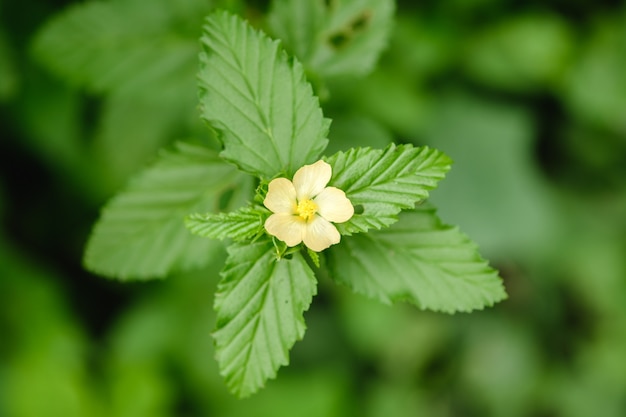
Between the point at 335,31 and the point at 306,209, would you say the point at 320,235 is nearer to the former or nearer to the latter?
the point at 306,209

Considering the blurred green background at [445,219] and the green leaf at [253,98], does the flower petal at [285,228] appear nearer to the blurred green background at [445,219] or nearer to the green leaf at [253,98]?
the green leaf at [253,98]

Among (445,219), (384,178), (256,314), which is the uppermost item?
(445,219)

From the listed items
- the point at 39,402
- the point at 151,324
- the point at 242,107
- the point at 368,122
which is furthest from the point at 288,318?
the point at 39,402

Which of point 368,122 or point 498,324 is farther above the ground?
point 498,324

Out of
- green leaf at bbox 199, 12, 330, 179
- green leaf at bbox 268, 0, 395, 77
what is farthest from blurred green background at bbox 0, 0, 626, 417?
green leaf at bbox 199, 12, 330, 179

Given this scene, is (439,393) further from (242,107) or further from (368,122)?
(242,107)

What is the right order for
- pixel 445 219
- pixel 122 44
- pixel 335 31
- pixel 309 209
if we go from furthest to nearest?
pixel 445 219 < pixel 122 44 < pixel 335 31 < pixel 309 209

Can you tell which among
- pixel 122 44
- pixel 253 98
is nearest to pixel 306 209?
pixel 253 98
